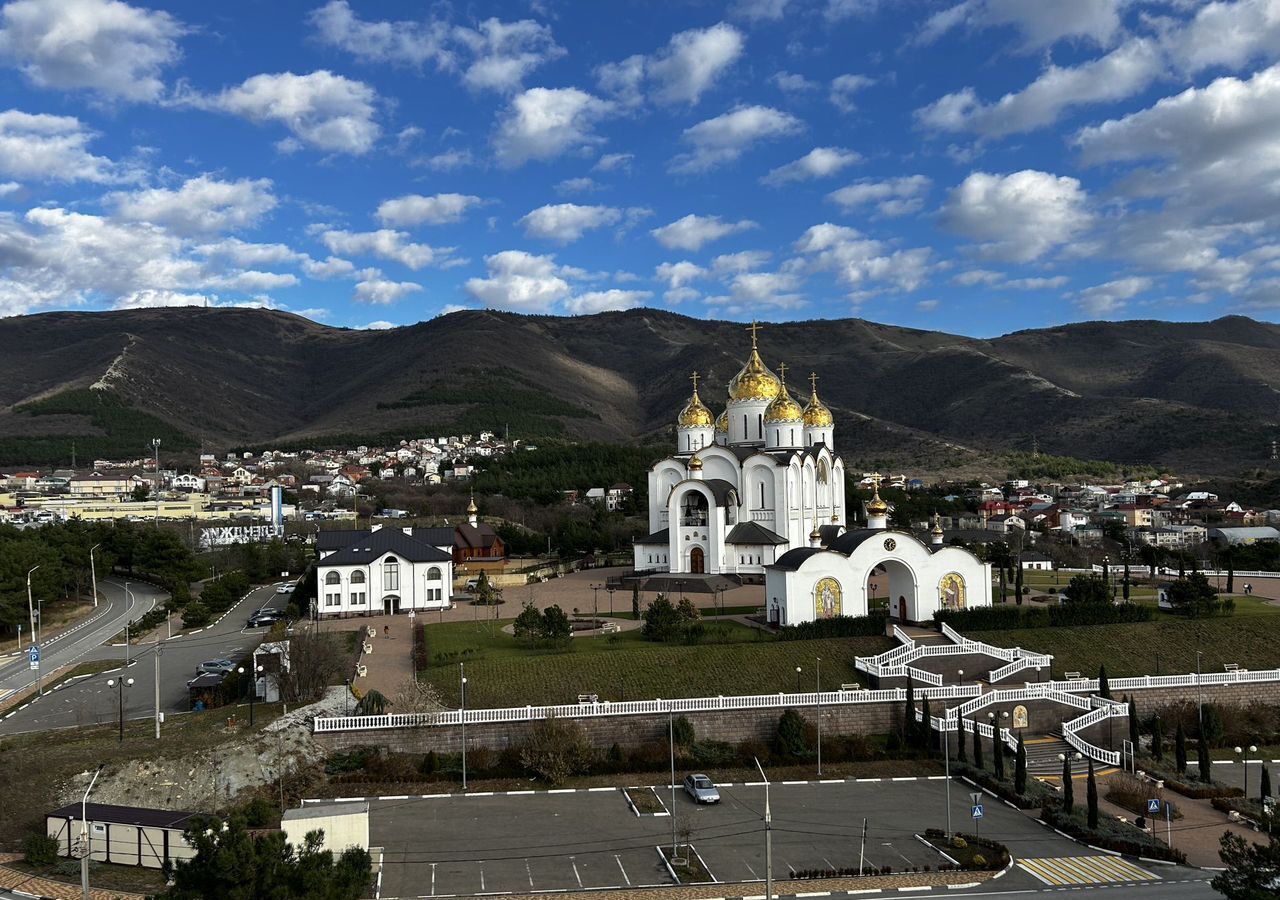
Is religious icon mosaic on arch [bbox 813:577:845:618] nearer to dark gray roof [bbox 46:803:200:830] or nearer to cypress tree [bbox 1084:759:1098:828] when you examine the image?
cypress tree [bbox 1084:759:1098:828]

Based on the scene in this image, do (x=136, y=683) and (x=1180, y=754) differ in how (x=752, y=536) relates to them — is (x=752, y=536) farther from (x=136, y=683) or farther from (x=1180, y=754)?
(x=136, y=683)

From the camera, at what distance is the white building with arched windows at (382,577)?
163ft

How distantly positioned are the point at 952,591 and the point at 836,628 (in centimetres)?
691

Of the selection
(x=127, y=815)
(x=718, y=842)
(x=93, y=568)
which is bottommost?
(x=718, y=842)

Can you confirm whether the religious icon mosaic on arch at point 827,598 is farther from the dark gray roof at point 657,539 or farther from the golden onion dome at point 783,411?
the golden onion dome at point 783,411

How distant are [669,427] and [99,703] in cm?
14164

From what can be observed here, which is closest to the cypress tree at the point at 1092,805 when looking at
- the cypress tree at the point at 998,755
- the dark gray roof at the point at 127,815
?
the cypress tree at the point at 998,755

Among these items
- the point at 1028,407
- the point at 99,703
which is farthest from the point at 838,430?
the point at 99,703

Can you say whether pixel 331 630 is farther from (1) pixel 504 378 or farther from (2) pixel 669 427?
(1) pixel 504 378

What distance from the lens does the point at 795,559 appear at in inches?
1718

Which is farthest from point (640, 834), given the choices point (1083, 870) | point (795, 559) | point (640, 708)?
point (795, 559)

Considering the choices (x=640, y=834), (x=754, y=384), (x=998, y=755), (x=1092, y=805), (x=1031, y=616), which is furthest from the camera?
(x=754, y=384)

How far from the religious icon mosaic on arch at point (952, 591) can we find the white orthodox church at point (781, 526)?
0.14 feet

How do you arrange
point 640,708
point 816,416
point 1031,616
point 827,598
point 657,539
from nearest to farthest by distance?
point 640,708
point 1031,616
point 827,598
point 657,539
point 816,416
